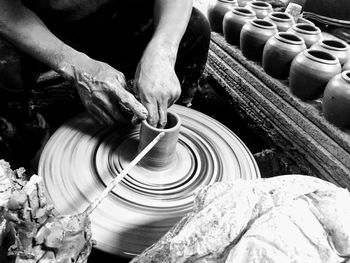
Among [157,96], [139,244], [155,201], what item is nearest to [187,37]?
[157,96]

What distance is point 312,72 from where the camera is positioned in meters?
2.21

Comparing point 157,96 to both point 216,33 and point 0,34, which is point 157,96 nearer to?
point 0,34


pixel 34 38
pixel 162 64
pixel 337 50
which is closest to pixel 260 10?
pixel 337 50

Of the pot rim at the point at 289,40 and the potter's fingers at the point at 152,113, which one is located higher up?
the pot rim at the point at 289,40

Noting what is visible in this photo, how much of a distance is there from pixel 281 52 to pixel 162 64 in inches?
41.2

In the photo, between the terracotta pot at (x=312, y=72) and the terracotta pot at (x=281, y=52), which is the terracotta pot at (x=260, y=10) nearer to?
the terracotta pot at (x=281, y=52)

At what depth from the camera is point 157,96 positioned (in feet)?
5.34

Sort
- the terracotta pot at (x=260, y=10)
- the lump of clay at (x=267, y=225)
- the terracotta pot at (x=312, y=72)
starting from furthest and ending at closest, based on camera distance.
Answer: the terracotta pot at (x=260, y=10) < the terracotta pot at (x=312, y=72) < the lump of clay at (x=267, y=225)

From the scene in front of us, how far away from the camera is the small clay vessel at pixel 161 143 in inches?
60.1

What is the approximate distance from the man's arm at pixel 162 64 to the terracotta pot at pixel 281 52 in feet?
2.40

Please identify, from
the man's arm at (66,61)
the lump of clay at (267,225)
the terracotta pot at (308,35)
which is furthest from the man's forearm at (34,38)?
the terracotta pot at (308,35)

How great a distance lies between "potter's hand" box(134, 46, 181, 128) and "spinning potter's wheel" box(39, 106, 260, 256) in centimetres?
22

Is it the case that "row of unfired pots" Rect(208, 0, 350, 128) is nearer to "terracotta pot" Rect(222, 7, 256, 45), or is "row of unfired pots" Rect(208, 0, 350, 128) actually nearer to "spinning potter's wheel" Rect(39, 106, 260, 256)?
"terracotta pot" Rect(222, 7, 256, 45)

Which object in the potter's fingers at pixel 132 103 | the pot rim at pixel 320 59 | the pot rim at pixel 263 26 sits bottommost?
the potter's fingers at pixel 132 103
